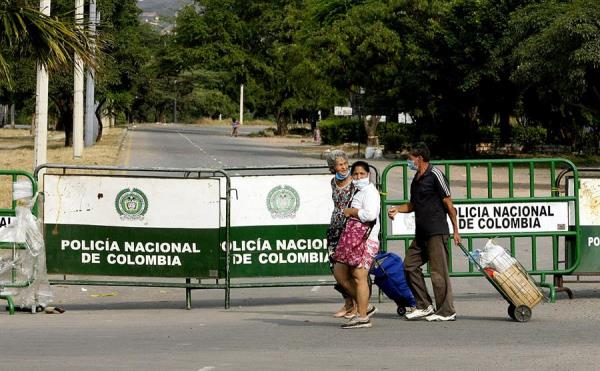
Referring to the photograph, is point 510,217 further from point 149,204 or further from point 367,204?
point 149,204

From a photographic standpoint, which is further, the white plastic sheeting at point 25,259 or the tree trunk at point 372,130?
the tree trunk at point 372,130

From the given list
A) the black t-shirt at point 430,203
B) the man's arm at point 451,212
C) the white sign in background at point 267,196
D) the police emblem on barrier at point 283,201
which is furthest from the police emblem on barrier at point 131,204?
the man's arm at point 451,212

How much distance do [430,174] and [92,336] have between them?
11.6ft

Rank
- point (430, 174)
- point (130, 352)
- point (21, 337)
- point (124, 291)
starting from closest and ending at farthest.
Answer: point (130, 352), point (21, 337), point (430, 174), point (124, 291)

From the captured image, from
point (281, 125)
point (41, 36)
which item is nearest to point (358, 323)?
point (41, 36)

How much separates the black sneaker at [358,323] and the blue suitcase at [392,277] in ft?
2.74

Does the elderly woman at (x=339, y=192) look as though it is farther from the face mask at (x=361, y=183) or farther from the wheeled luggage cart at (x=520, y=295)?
the wheeled luggage cart at (x=520, y=295)

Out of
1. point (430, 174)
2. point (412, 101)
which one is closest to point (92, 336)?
point (430, 174)

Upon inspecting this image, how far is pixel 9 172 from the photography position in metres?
12.4

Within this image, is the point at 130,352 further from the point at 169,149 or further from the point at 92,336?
the point at 169,149

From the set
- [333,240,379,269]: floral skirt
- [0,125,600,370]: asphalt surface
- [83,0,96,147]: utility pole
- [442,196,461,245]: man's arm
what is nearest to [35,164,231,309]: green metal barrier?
[0,125,600,370]: asphalt surface

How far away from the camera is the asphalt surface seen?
911cm

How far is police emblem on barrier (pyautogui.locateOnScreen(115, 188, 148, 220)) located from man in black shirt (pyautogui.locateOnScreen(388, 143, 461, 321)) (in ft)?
9.48

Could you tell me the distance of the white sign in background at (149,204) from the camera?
41.4ft
